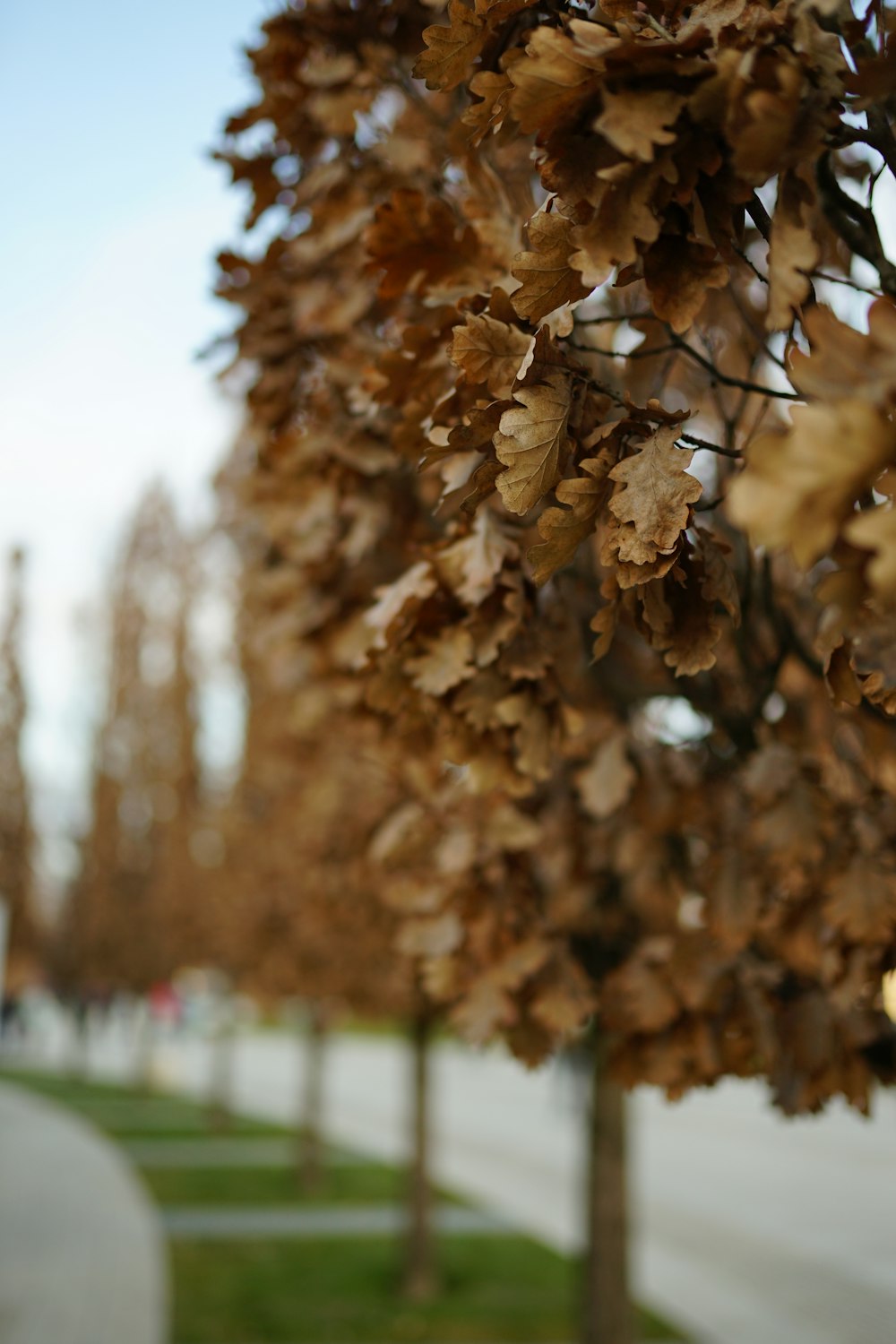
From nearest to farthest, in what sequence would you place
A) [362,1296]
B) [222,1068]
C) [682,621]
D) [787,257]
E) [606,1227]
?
[787,257]
[682,621]
[606,1227]
[362,1296]
[222,1068]

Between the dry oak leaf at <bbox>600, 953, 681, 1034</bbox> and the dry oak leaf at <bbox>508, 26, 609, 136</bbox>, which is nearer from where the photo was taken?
the dry oak leaf at <bbox>508, 26, 609, 136</bbox>

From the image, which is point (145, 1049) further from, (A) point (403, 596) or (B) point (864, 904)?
(A) point (403, 596)

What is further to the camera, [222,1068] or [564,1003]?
[222,1068]

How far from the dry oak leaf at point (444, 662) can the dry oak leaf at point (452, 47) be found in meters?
0.85

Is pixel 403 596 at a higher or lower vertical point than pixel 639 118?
lower

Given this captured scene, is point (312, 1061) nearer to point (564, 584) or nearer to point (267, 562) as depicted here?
point (267, 562)

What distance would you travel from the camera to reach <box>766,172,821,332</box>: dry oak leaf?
1377 mm

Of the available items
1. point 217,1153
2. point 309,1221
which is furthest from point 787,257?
point 217,1153

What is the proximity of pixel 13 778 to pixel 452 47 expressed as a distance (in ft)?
36.0

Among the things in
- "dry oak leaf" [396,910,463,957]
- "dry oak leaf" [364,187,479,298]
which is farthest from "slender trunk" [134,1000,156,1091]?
"dry oak leaf" [364,187,479,298]

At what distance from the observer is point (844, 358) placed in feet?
3.89

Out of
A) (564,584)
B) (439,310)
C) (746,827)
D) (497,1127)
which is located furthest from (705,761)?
(497,1127)

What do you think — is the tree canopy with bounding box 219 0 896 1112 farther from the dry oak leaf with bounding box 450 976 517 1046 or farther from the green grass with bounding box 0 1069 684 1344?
the green grass with bounding box 0 1069 684 1344

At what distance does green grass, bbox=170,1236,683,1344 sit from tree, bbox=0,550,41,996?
439 cm
